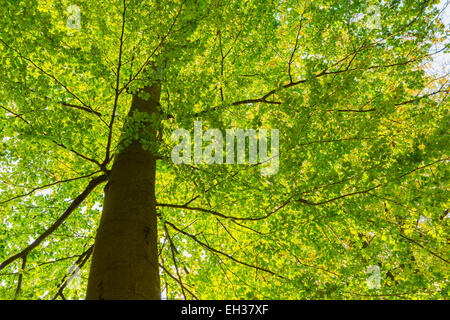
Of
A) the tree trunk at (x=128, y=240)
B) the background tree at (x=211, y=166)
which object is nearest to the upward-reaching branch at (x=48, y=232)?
the background tree at (x=211, y=166)

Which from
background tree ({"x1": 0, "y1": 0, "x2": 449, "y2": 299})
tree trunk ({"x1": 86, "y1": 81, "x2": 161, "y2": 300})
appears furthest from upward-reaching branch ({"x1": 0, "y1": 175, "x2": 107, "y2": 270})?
tree trunk ({"x1": 86, "y1": 81, "x2": 161, "y2": 300})

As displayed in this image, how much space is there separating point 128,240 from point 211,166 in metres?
1.28

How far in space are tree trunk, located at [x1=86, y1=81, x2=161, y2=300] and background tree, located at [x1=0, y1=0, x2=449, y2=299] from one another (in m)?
0.01

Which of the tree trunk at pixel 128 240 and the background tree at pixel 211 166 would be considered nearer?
the tree trunk at pixel 128 240

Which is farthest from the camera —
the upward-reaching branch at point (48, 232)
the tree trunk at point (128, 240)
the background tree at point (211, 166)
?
the upward-reaching branch at point (48, 232)

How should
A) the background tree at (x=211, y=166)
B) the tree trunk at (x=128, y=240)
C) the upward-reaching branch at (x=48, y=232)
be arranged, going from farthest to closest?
the upward-reaching branch at (x=48, y=232) → the background tree at (x=211, y=166) → the tree trunk at (x=128, y=240)

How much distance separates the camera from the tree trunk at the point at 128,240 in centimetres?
188

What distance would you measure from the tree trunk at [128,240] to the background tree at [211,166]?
1 centimetres

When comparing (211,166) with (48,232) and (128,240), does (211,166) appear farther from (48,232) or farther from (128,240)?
(48,232)

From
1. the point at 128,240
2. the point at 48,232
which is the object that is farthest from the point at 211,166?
the point at 48,232

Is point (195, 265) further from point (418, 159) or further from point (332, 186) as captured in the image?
point (418, 159)

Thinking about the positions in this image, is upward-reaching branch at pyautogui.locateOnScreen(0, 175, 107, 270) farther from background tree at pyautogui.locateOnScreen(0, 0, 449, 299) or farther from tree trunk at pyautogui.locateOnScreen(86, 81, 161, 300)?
tree trunk at pyautogui.locateOnScreen(86, 81, 161, 300)

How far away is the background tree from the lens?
2.59 meters

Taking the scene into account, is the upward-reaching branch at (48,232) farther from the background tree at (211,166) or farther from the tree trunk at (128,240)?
the tree trunk at (128,240)
